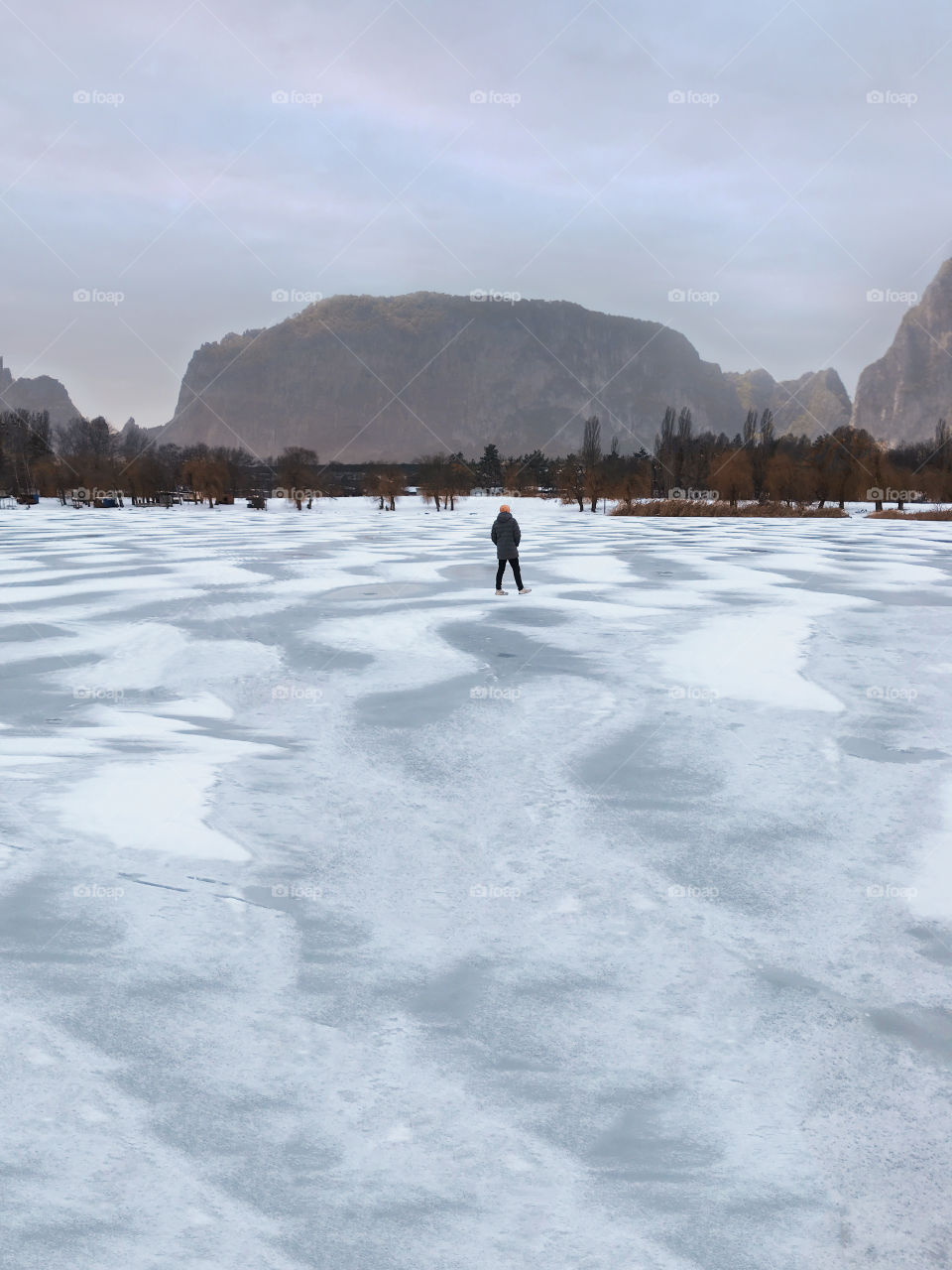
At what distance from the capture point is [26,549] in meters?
26.2

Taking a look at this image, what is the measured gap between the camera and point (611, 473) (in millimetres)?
96625

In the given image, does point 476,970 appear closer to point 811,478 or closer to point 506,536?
point 506,536

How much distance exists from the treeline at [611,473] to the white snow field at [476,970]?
53583mm

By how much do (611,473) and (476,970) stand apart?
95538mm

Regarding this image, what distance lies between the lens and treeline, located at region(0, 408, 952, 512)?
6038cm

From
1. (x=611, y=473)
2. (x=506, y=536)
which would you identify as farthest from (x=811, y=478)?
(x=506, y=536)

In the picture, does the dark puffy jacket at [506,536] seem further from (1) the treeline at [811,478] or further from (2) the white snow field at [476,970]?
(1) the treeline at [811,478]

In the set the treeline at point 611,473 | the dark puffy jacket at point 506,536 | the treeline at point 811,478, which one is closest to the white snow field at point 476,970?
the dark puffy jacket at point 506,536

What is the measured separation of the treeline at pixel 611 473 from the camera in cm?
6038

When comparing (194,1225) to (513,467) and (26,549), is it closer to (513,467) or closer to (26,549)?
(26,549)

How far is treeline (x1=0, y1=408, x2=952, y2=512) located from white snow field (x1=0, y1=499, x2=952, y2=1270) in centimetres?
5358

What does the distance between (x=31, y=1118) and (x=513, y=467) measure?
131146 mm

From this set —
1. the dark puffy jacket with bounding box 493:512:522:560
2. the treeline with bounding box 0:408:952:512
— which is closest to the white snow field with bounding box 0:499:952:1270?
the dark puffy jacket with bounding box 493:512:522:560

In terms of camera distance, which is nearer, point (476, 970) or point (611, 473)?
point (476, 970)
